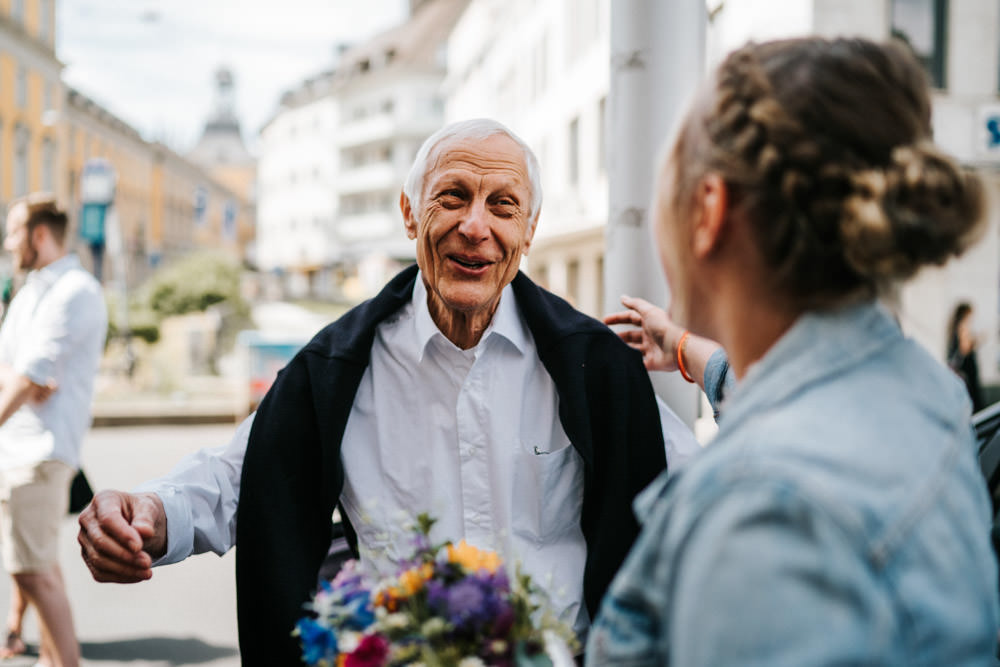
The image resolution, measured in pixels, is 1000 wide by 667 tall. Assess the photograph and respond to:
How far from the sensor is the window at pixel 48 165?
140 feet

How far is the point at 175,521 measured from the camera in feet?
6.83

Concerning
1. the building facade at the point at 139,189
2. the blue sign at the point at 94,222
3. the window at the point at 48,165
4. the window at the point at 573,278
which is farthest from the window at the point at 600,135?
the window at the point at 48,165

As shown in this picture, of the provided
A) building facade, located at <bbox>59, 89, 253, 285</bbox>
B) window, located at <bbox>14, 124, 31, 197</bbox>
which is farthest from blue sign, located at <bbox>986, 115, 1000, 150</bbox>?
window, located at <bbox>14, 124, 31, 197</bbox>

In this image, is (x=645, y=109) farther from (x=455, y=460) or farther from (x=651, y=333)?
(x=455, y=460)

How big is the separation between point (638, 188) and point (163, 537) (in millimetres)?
1635

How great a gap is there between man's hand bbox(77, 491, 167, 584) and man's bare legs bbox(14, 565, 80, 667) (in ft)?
9.27

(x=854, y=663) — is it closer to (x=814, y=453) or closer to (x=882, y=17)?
(x=814, y=453)

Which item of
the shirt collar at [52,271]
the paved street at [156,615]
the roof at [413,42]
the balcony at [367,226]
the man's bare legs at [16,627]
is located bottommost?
the paved street at [156,615]

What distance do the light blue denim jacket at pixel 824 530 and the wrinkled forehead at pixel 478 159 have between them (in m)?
1.48

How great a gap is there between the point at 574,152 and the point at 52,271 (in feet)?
61.8

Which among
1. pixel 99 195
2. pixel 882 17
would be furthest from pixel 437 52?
pixel 882 17

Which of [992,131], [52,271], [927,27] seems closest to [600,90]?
[927,27]

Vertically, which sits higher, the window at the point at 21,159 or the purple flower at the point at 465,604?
the window at the point at 21,159

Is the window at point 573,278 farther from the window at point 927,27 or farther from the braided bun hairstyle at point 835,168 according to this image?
the braided bun hairstyle at point 835,168
